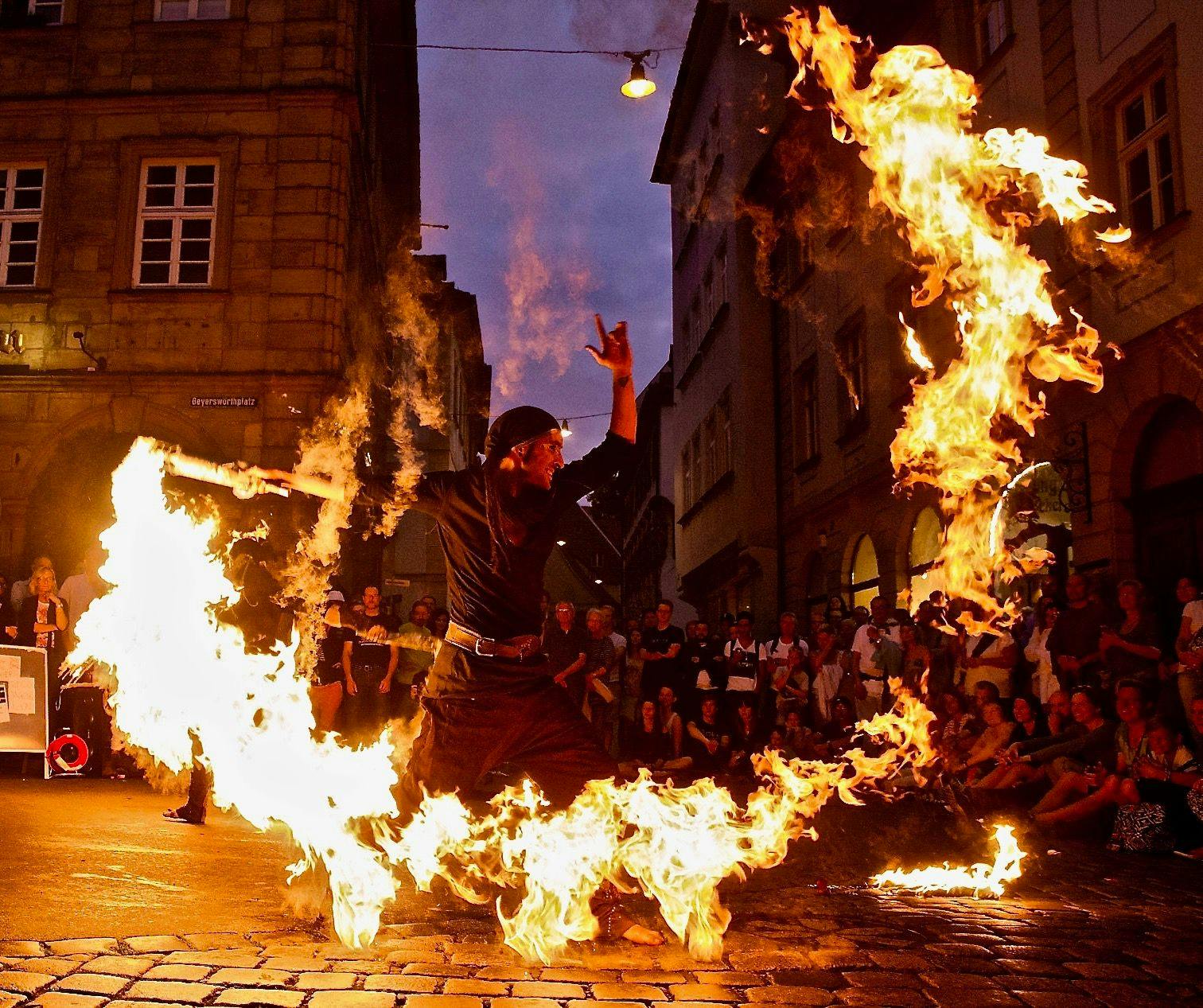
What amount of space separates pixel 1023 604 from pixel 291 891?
9170 millimetres

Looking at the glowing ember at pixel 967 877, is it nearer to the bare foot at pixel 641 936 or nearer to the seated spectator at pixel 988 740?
the bare foot at pixel 641 936

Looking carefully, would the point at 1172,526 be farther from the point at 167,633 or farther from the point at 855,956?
the point at 167,633

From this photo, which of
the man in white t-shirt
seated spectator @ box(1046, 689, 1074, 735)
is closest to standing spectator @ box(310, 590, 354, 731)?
the man in white t-shirt

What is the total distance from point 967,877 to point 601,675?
563 cm

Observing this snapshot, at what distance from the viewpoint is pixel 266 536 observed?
14.2 metres

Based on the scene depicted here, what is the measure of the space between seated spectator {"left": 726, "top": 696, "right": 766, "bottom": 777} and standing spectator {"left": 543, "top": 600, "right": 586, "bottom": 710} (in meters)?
1.70

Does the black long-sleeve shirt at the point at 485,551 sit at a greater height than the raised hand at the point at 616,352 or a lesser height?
lesser

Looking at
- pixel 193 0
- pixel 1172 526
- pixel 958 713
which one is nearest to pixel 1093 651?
pixel 958 713

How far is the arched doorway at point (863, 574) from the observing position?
54.3 ft

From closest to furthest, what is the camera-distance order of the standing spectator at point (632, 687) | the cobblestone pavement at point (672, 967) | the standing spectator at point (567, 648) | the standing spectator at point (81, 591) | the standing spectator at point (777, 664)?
the cobblestone pavement at point (672, 967) → the standing spectator at point (81, 591) → the standing spectator at point (567, 648) → the standing spectator at point (777, 664) → the standing spectator at point (632, 687)

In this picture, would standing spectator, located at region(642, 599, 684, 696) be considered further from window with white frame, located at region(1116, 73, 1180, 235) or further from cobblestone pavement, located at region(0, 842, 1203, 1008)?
cobblestone pavement, located at region(0, 842, 1203, 1008)

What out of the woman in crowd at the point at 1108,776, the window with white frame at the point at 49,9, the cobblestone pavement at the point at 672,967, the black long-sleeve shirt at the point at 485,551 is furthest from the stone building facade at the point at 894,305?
the window with white frame at the point at 49,9

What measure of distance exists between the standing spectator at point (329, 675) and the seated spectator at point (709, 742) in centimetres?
368

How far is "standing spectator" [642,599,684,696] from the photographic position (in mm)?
11641
